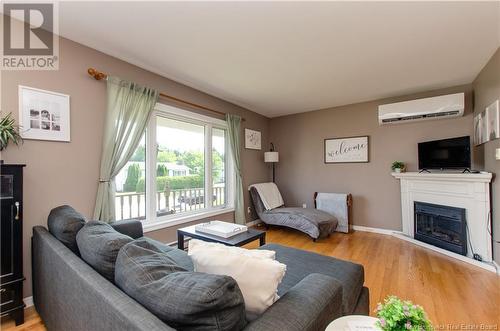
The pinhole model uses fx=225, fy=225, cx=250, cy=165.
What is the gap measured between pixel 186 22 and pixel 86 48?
120 cm

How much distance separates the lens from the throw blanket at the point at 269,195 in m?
4.33

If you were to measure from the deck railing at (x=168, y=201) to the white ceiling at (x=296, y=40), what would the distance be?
1626mm

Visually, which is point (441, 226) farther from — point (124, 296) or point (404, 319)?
point (124, 296)

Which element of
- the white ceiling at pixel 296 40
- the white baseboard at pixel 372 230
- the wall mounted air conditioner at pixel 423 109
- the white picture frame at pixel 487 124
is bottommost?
the white baseboard at pixel 372 230

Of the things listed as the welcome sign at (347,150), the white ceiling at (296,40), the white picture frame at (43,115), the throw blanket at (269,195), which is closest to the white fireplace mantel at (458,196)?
the welcome sign at (347,150)

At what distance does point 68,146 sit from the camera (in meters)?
2.18

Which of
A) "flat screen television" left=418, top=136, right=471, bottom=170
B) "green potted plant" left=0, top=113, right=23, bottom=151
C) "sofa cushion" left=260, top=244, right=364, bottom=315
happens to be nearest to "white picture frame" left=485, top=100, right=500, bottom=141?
"flat screen television" left=418, top=136, right=471, bottom=170

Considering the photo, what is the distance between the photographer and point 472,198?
2.85m

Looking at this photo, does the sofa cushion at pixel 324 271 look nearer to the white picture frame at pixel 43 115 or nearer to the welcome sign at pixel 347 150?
the white picture frame at pixel 43 115

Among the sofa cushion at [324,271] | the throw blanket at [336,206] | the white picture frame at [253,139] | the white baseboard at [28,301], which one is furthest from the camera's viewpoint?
the white picture frame at [253,139]

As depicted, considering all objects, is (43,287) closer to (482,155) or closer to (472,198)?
(472,198)

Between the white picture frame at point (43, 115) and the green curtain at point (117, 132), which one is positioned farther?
the green curtain at point (117, 132)

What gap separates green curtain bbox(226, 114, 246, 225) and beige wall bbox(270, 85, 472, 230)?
1.35m

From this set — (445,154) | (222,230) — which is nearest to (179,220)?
(222,230)
